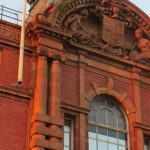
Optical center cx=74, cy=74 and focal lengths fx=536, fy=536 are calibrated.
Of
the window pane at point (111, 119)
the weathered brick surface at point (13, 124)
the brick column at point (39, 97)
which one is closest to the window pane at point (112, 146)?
the window pane at point (111, 119)

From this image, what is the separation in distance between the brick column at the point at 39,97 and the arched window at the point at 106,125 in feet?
9.42

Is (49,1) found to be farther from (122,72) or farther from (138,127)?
(138,127)

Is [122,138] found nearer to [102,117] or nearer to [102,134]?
[102,134]

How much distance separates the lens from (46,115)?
21484 millimetres

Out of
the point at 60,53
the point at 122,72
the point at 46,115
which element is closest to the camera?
the point at 46,115

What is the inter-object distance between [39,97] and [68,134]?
7.19ft

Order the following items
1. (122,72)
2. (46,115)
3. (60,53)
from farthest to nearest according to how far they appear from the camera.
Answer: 1. (122,72)
2. (60,53)
3. (46,115)

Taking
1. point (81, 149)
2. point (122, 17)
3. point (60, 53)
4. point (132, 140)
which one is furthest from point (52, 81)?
point (122, 17)

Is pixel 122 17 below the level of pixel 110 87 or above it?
above

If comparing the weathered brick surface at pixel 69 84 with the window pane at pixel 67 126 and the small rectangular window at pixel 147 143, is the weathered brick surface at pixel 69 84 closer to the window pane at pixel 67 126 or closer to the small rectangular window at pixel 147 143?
the window pane at pixel 67 126

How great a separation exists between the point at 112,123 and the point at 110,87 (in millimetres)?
1662

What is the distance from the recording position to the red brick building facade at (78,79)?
21.5 meters

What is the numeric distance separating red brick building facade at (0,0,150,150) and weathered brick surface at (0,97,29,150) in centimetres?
4

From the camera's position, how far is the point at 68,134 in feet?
74.6
